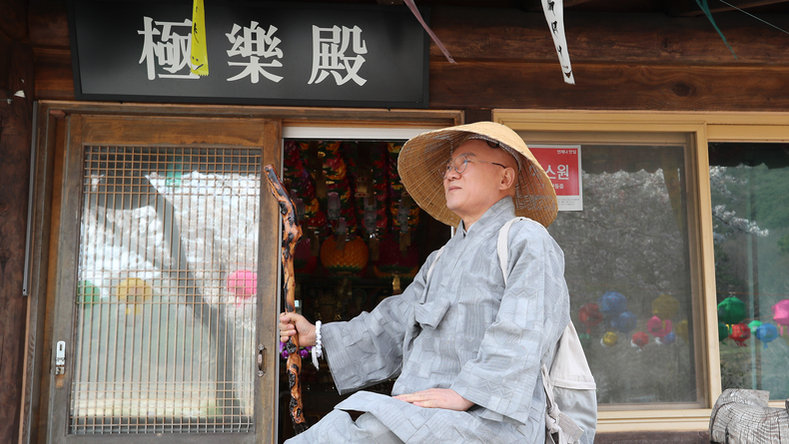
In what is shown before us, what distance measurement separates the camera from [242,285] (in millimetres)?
3184

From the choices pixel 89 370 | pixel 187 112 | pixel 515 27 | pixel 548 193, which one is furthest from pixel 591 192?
pixel 89 370

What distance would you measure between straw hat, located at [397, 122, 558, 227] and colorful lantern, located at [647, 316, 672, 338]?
1.41 metres

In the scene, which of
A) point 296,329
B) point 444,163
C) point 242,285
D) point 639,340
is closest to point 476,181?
point 444,163

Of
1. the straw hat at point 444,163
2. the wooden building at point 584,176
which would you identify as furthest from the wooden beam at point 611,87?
the straw hat at point 444,163

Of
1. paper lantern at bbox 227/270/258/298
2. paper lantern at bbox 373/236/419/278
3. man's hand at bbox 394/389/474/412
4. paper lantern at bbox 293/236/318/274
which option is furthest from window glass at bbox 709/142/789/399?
paper lantern at bbox 293/236/318/274

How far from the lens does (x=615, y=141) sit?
3.50 meters

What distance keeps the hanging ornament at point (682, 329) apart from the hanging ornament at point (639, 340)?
183 mm

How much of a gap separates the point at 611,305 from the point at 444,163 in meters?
1.55

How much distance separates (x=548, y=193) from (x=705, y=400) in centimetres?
195

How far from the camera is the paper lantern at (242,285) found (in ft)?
10.4

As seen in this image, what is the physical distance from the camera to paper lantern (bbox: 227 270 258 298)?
3.18 metres

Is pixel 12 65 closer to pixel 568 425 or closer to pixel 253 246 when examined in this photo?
pixel 253 246

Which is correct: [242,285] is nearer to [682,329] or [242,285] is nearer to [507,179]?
[507,179]

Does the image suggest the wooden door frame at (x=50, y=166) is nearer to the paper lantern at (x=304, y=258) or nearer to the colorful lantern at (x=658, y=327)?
the colorful lantern at (x=658, y=327)
